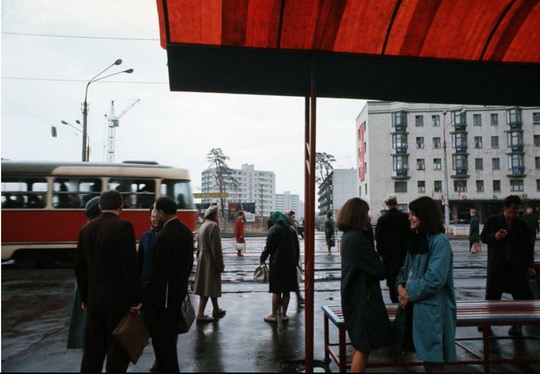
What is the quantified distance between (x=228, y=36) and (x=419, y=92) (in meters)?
2.68

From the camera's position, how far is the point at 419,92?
17.7 ft

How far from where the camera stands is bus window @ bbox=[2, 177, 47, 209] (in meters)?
13.5

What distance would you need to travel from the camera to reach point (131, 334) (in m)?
3.59

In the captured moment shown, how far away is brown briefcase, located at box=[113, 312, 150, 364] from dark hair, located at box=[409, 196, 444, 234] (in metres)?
2.62

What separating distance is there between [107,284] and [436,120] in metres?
62.0

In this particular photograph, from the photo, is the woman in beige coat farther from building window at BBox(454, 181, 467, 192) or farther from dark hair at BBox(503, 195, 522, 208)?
building window at BBox(454, 181, 467, 192)

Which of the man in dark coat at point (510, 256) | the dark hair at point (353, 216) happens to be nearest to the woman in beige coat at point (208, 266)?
the dark hair at point (353, 216)

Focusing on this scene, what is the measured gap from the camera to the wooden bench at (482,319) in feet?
13.7

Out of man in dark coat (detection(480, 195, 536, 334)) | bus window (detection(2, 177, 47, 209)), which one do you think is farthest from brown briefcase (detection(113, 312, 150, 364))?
bus window (detection(2, 177, 47, 209))

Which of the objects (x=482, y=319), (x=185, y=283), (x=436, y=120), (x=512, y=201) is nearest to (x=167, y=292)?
(x=185, y=283)

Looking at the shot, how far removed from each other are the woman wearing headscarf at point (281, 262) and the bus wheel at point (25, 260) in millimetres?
10631

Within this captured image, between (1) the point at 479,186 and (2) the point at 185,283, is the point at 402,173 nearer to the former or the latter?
(1) the point at 479,186

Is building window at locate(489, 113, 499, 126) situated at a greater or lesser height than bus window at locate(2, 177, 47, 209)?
greater

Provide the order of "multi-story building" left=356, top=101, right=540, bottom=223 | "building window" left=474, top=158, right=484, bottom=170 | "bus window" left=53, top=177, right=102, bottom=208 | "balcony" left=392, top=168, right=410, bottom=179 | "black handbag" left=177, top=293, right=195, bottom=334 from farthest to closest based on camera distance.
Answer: "balcony" left=392, top=168, right=410, bottom=179
"building window" left=474, top=158, right=484, bottom=170
"multi-story building" left=356, top=101, right=540, bottom=223
"bus window" left=53, top=177, right=102, bottom=208
"black handbag" left=177, top=293, right=195, bottom=334
